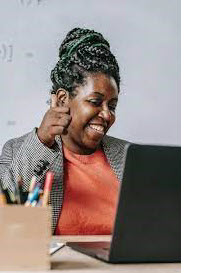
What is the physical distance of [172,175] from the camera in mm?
999

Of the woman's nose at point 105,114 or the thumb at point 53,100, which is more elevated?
the thumb at point 53,100

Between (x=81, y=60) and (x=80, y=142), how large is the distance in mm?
310

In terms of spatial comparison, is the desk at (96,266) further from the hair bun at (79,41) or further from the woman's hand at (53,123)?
the hair bun at (79,41)

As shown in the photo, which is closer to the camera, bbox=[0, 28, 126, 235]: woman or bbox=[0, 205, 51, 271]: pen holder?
bbox=[0, 205, 51, 271]: pen holder

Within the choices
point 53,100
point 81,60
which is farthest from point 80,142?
point 81,60

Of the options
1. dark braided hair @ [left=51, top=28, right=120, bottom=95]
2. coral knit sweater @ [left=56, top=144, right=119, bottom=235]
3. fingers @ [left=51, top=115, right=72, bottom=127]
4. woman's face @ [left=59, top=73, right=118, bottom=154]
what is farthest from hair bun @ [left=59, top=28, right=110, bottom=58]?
coral knit sweater @ [left=56, top=144, right=119, bottom=235]

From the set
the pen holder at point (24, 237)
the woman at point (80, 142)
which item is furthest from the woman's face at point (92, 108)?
the pen holder at point (24, 237)

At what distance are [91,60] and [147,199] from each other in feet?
3.79

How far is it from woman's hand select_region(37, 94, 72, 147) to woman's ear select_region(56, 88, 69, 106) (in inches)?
0.6

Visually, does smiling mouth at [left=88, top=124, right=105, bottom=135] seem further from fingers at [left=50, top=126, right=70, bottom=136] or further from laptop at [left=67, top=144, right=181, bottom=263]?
laptop at [left=67, top=144, right=181, bottom=263]

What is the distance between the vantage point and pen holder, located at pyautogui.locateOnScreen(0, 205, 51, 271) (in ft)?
2.99

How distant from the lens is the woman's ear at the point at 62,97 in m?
2.03
